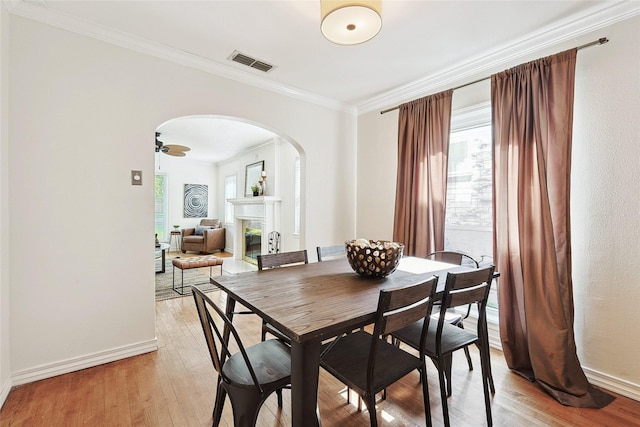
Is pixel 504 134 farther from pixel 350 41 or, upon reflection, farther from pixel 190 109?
pixel 190 109

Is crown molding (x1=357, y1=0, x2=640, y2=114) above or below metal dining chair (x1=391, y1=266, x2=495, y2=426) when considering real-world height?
above

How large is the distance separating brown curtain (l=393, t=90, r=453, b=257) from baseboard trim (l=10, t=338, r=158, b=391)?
2586 millimetres

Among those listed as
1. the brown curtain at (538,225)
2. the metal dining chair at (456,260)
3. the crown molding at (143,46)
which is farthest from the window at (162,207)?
the brown curtain at (538,225)

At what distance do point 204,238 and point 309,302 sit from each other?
22.3 ft

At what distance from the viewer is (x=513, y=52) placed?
2.41m

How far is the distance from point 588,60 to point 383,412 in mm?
2742

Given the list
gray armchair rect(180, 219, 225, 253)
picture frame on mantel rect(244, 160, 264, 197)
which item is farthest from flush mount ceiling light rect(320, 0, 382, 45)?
gray armchair rect(180, 219, 225, 253)

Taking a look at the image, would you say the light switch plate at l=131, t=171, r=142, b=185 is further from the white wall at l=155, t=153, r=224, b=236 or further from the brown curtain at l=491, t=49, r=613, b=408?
the white wall at l=155, t=153, r=224, b=236

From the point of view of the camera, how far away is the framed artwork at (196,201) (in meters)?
8.22

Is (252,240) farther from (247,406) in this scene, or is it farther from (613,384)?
(613,384)

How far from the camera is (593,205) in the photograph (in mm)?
A: 2027

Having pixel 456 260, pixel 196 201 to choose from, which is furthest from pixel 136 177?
pixel 196 201

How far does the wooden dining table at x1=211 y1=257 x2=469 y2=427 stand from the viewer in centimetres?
110

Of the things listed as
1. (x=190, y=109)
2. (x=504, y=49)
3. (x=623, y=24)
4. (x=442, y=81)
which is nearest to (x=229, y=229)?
(x=190, y=109)
